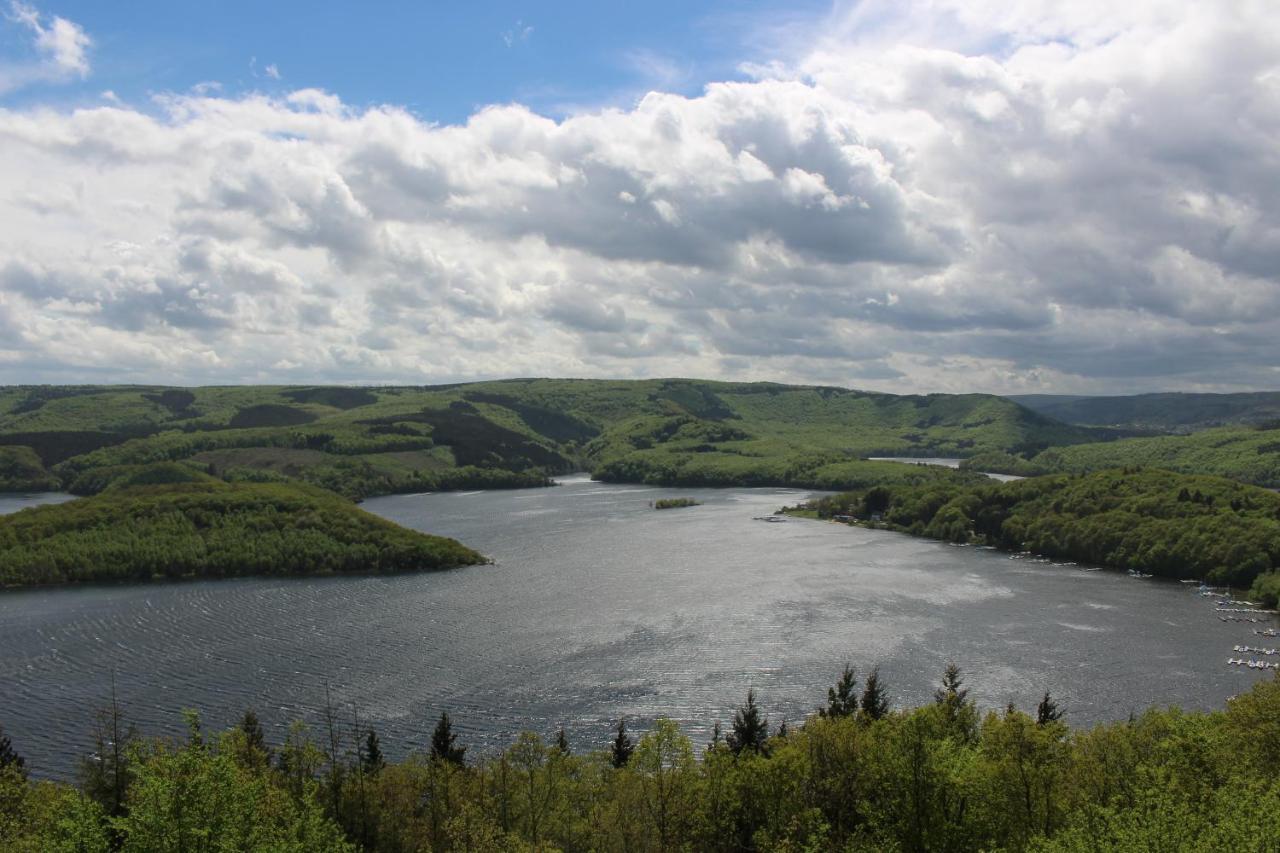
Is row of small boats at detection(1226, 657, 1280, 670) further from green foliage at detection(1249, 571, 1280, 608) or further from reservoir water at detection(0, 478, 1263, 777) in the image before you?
green foliage at detection(1249, 571, 1280, 608)

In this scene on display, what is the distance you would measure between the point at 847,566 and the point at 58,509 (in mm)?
157427

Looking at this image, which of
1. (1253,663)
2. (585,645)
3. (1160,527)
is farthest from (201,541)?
(1160,527)

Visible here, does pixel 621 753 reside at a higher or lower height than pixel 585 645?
higher

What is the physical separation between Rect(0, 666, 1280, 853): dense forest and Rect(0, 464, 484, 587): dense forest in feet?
333

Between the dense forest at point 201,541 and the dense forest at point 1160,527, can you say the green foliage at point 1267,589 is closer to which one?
the dense forest at point 1160,527

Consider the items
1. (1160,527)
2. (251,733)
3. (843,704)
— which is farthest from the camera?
(1160,527)

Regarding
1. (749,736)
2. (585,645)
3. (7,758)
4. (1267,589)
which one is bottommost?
(585,645)

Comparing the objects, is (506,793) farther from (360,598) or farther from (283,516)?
(283,516)

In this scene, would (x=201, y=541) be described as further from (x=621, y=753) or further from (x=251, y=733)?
(x=621, y=753)

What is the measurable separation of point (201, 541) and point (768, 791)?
14473 centimetres

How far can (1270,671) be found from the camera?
9644 cm

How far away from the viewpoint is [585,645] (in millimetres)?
108562

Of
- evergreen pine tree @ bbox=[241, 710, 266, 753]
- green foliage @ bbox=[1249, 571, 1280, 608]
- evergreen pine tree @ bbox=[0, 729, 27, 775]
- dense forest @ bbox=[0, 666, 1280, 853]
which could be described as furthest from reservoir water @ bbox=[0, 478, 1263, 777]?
dense forest @ bbox=[0, 666, 1280, 853]

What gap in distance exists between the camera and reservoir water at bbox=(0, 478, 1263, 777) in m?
86.1
